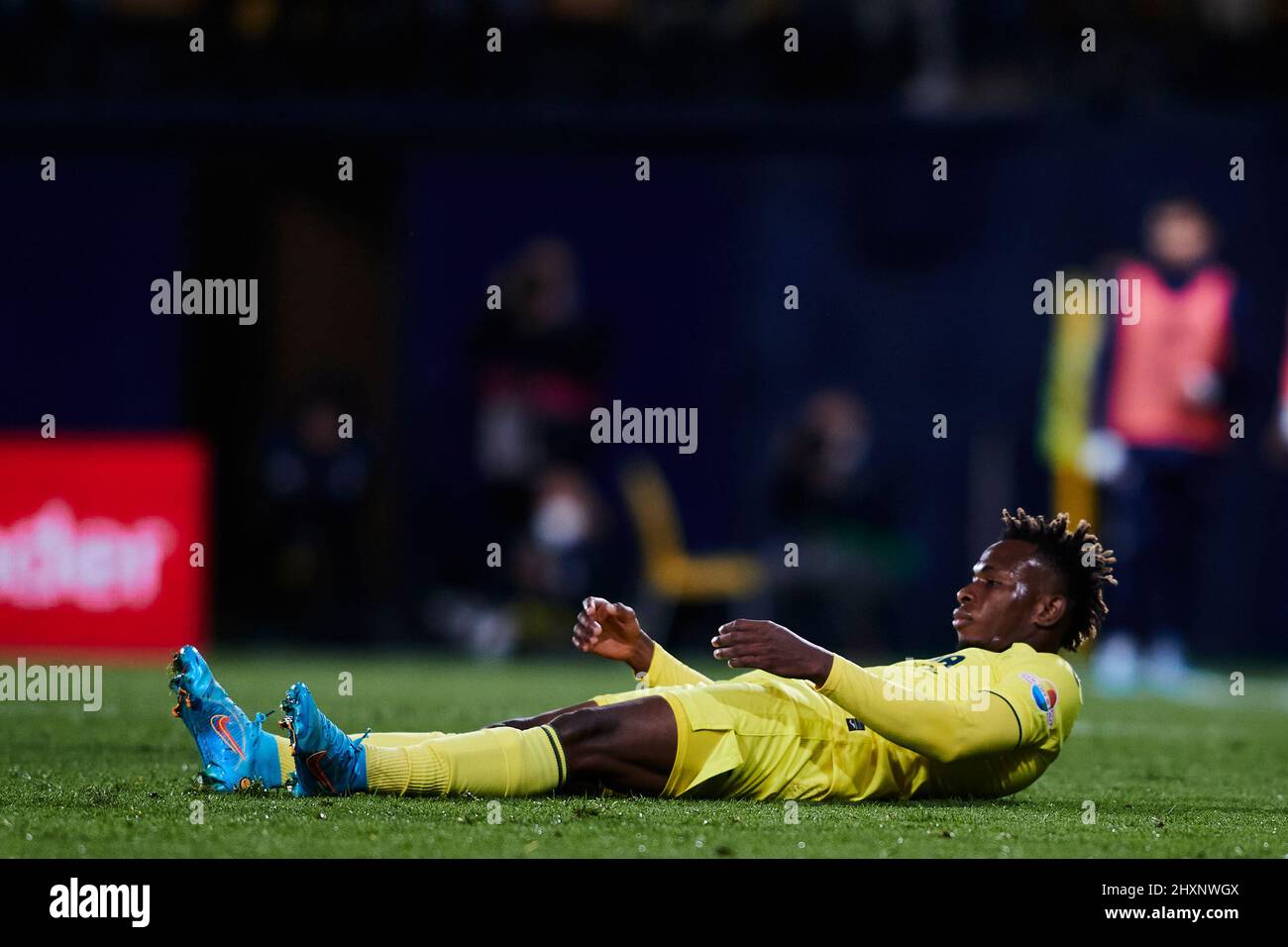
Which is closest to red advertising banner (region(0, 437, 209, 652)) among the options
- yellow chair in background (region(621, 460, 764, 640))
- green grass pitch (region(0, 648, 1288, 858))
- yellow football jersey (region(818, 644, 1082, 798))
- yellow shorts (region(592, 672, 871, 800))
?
green grass pitch (region(0, 648, 1288, 858))

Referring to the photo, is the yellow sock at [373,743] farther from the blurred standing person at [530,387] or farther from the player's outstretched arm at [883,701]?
the blurred standing person at [530,387]

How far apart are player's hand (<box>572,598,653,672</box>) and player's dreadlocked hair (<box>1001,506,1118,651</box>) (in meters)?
1.07

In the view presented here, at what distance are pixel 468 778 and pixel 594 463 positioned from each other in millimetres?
9308

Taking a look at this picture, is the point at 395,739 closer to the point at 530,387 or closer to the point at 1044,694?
the point at 1044,694

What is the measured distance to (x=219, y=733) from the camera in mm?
5348

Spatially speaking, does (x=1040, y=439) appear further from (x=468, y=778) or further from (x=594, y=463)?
(x=468, y=778)

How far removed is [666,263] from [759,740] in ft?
31.8

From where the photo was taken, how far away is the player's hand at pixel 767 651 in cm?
498

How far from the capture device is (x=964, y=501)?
561 inches

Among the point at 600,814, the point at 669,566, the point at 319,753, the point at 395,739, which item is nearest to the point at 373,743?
the point at 395,739

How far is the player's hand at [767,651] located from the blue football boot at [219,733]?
4.13ft

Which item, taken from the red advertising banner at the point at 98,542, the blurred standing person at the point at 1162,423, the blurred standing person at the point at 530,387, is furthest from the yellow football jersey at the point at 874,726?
the blurred standing person at the point at 530,387
